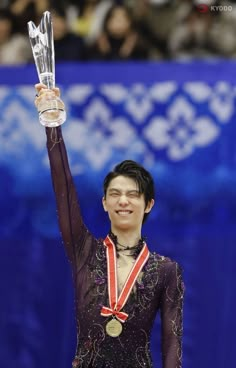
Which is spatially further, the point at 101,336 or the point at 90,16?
the point at 90,16

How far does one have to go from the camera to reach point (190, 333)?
471 centimetres

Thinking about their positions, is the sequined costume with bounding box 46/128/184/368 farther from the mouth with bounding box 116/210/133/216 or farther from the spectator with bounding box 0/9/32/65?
the spectator with bounding box 0/9/32/65

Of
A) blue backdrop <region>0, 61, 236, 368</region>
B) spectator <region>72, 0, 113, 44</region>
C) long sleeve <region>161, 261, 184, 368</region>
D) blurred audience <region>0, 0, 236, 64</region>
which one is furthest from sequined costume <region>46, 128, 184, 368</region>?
spectator <region>72, 0, 113, 44</region>

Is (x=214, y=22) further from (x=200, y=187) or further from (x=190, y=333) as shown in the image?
(x=190, y=333)

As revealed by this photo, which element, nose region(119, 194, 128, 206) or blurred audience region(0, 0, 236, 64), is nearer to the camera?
nose region(119, 194, 128, 206)

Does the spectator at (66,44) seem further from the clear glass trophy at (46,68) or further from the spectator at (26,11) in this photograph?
the clear glass trophy at (46,68)

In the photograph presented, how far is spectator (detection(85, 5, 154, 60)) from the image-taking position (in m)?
5.89

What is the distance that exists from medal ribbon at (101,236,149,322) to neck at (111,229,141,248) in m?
0.03

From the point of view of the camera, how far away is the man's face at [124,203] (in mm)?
3289

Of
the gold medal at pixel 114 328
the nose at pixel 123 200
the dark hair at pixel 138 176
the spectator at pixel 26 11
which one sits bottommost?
the gold medal at pixel 114 328

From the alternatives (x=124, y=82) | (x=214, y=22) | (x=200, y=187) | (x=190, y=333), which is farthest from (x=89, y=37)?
(x=190, y=333)

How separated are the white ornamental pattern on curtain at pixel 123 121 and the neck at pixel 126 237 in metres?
1.41

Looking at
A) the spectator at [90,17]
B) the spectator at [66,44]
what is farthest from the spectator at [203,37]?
the spectator at [66,44]

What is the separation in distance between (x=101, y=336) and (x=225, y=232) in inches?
64.3
